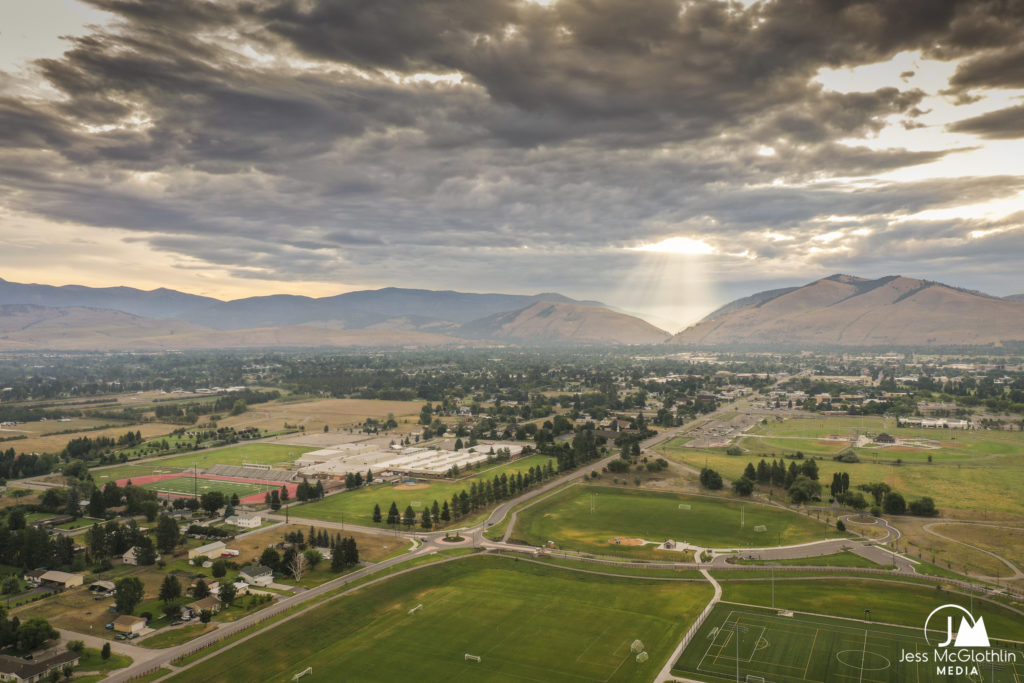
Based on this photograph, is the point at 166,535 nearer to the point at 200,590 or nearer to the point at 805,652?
the point at 200,590

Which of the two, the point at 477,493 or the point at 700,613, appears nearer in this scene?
the point at 700,613

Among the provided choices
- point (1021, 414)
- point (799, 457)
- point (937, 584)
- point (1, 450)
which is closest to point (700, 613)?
point (937, 584)

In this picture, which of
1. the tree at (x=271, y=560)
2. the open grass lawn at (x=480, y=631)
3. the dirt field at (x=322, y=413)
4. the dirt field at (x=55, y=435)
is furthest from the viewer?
the dirt field at (x=322, y=413)

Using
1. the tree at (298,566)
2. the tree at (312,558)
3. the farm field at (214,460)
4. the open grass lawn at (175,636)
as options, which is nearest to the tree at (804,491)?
the tree at (312,558)

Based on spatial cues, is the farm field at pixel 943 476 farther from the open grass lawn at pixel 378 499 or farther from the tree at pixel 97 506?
the tree at pixel 97 506

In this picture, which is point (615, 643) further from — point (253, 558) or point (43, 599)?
point (43, 599)

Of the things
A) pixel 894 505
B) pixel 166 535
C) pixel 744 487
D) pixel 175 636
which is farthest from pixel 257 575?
pixel 894 505

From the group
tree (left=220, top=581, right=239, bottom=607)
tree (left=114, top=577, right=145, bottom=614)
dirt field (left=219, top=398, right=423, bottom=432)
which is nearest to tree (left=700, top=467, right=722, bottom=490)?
tree (left=220, top=581, right=239, bottom=607)

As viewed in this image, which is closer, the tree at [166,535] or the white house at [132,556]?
the white house at [132,556]

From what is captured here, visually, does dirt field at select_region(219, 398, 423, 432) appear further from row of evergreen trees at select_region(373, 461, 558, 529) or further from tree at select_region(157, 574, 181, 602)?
tree at select_region(157, 574, 181, 602)
